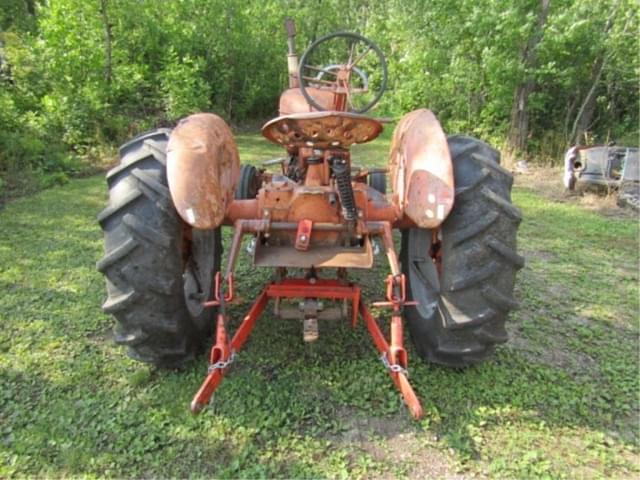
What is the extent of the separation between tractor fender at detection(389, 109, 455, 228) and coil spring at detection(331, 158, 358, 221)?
257 mm

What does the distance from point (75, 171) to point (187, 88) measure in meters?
3.42

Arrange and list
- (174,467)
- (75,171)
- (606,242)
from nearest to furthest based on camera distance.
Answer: (174,467) < (606,242) < (75,171)

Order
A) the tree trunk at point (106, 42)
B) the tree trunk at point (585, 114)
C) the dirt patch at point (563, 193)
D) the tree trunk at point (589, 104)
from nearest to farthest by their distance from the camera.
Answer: the dirt patch at point (563, 193)
the tree trunk at point (589, 104)
the tree trunk at point (585, 114)
the tree trunk at point (106, 42)

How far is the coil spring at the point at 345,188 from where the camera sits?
1.97m

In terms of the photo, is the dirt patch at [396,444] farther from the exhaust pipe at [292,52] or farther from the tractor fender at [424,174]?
the exhaust pipe at [292,52]

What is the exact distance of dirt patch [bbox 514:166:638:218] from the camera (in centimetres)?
556

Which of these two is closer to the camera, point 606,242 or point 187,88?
point 606,242

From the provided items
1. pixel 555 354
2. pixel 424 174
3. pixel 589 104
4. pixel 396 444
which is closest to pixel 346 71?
pixel 424 174

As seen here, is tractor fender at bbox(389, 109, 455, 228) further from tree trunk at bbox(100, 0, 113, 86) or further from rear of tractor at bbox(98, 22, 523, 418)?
tree trunk at bbox(100, 0, 113, 86)

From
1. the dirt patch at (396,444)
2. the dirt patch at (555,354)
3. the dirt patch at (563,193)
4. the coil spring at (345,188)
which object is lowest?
the dirt patch at (396,444)

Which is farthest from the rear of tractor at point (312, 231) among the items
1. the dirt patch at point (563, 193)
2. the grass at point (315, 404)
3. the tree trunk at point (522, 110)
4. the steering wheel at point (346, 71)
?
the tree trunk at point (522, 110)

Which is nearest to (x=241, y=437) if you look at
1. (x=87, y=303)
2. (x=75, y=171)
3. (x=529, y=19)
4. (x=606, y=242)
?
(x=87, y=303)

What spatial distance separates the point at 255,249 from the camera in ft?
7.32

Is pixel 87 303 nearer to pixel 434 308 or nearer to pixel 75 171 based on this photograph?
pixel 434 308
